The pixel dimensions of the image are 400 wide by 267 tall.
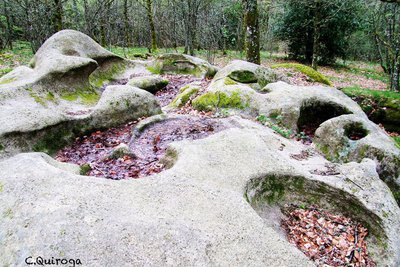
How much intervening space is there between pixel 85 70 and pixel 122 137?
3.91 metres

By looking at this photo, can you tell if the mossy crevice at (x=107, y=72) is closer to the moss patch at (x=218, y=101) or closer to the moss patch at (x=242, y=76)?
the moss patch at (x=218, y=101)

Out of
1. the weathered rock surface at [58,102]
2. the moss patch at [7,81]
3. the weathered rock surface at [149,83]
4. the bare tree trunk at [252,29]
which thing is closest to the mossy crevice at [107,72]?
the weathered rock surface at [58,102]

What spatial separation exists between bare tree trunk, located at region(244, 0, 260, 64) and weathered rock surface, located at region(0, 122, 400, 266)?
856 centimetres

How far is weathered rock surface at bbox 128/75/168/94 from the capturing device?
1177 cm

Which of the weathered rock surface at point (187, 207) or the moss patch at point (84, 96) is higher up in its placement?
the moss patch at point (84, 96)

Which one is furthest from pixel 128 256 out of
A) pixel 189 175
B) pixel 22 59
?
pixel 22 59

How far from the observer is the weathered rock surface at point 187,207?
10.8 feet

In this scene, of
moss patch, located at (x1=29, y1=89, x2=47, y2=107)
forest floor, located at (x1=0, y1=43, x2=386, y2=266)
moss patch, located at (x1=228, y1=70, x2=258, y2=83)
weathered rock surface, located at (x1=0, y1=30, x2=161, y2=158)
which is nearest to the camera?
forest floor, located at (x1=0, y1=43, x2=386, y2=266)

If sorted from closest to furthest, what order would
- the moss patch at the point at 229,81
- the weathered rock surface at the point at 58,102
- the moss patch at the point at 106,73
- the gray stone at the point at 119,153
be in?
the gray stone at the point at 119,153
the weathered rock surface at the point at 58,102
the moss patch at the point at 229,81
the moss patch at the point at 106,73

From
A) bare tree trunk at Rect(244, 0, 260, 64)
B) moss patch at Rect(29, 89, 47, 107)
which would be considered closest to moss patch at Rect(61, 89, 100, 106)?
moss patch at Rect(29, 89, 47, 107)

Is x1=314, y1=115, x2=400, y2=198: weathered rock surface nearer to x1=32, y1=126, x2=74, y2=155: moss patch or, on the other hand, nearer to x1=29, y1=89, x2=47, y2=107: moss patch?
x1=32, y1=126, x2=74, y2=155: moss patch

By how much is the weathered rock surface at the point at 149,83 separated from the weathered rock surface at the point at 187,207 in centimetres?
666

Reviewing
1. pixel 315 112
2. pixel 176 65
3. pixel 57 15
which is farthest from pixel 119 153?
pixel 57 15

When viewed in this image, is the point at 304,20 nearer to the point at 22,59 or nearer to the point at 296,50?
the point at 296,50
